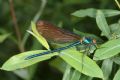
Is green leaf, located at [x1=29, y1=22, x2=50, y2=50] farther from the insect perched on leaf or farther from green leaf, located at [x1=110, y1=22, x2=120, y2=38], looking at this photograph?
green leaf, located at [x1=110, y1=22, x2=120, y2=38]

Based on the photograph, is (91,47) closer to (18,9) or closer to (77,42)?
(77,42)

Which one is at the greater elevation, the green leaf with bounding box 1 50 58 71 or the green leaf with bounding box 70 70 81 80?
the green leaf with bounding box 1 50 58 71

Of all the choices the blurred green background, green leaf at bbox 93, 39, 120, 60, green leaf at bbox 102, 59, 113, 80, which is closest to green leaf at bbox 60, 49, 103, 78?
green leaf at bbox 93, 39, 120, 60

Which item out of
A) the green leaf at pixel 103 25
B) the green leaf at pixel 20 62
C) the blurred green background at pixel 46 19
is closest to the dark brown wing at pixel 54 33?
the green leaf at pixel 103 25

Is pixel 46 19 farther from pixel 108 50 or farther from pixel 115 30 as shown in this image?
pixel 108 50

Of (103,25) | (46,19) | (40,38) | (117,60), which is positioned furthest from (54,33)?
(46,19)

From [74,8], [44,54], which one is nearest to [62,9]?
[74,8]
